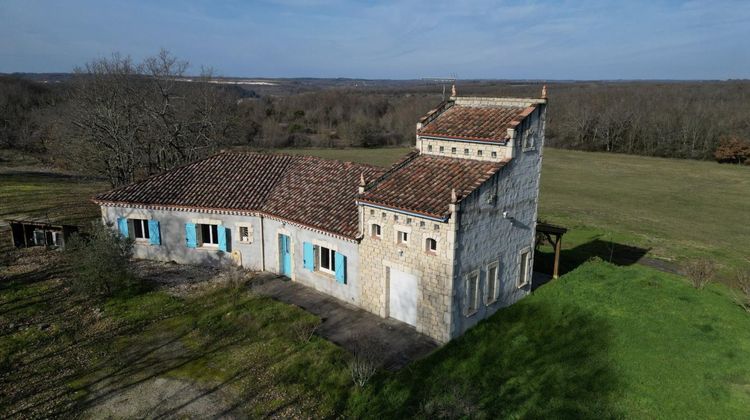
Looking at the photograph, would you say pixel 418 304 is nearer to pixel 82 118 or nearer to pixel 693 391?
pixel 693 391

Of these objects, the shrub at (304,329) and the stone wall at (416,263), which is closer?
the stone wall at (416,263)

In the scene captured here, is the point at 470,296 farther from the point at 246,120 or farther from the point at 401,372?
the point at 246,120

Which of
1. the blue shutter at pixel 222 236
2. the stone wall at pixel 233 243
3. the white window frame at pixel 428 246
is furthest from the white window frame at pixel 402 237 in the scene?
the blue shutter at pixel 222 236

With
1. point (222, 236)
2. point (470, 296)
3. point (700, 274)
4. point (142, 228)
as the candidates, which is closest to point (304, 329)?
point (470, 296)

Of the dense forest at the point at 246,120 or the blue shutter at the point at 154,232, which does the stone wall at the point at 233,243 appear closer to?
the blue shutter at the point at 154,232

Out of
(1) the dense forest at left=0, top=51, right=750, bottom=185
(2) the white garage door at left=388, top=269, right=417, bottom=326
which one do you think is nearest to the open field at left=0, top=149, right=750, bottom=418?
(2) the white garage door at left=388, top=269, right=417, bottom=326
